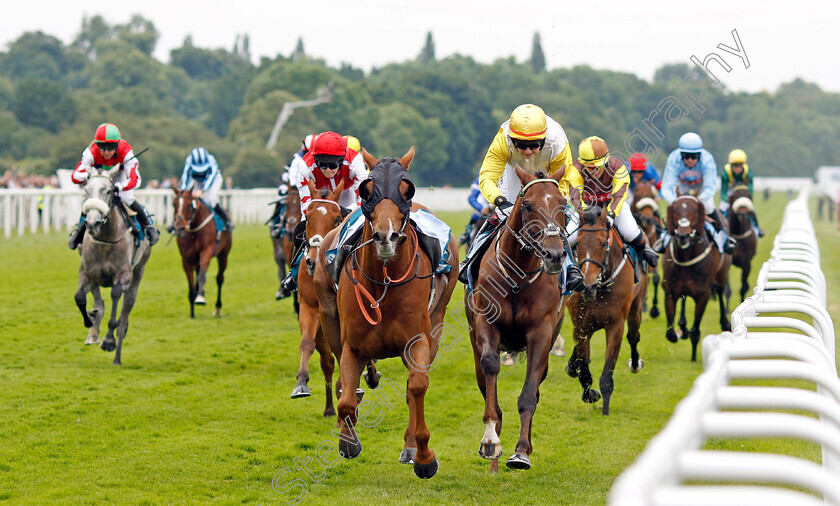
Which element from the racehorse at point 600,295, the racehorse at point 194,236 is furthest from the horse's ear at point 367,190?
the racehorse at point 194,236

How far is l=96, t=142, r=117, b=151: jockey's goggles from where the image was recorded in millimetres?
9370

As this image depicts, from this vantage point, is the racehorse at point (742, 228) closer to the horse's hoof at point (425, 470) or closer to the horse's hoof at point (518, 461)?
the horse's hoof at point (518, 461)

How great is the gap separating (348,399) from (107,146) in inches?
203

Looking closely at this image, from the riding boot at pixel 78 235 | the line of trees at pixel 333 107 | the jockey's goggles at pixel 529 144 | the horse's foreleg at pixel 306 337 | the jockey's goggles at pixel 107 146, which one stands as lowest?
the horse's foreleg at pixel 306 337

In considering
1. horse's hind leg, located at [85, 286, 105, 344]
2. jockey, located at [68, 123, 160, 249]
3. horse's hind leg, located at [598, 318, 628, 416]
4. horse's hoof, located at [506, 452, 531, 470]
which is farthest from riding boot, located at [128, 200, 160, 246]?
horse's hoof, located at [506, 452, 531, 470]

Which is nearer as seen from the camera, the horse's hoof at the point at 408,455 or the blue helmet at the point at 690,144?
the horse's hoof at the point at 408,455

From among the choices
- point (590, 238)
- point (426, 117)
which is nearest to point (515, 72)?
point (426, 117)

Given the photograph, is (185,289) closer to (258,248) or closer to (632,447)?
(258,248)

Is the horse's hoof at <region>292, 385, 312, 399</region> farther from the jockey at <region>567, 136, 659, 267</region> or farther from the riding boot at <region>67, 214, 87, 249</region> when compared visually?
the riding boot at <region>67, 214, 87, 249</region>

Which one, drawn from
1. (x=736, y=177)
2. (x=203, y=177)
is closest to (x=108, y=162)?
(x=203, y=177)

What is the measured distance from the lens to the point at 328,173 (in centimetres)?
705

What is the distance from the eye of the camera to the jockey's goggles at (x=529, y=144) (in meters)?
6.03

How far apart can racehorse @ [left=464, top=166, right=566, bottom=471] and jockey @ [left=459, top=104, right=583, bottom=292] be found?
0.22m

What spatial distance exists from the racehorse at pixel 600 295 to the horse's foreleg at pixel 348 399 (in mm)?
2458
